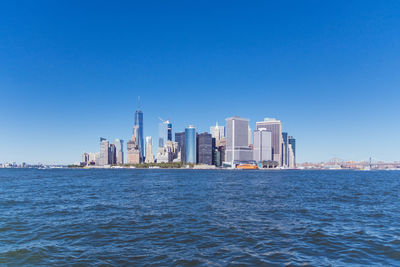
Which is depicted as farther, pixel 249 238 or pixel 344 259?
pixel 249 238

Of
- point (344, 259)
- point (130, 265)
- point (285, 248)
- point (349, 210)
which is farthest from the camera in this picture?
point (349, 210)

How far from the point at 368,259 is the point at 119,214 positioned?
23954 millimetres

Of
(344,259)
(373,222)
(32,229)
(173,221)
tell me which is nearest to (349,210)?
(373,222)

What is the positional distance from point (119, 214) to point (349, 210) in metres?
28.9

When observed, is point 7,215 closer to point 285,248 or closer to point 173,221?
point 173,221

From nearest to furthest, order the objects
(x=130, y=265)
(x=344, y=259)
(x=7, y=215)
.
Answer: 1. (x=130, y=265)
2. (x=344, y=259)
3. (x=7, y=215)

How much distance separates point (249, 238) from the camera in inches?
798

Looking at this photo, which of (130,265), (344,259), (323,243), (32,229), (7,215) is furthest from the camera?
(7,215)

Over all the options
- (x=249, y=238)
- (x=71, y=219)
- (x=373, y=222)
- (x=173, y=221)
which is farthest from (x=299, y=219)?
(x=71, y=219)

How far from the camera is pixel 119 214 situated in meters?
29.8

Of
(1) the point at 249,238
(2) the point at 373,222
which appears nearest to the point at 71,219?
(1) the point at 249,238

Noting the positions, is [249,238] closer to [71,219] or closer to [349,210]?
[71,219]

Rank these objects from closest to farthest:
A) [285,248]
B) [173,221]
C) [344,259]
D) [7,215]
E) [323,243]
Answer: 1. [344,259]
2. [285,248]
3. [323,243]
4. [173,221]
5. [7,215]

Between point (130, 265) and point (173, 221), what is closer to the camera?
point (130, 265)
